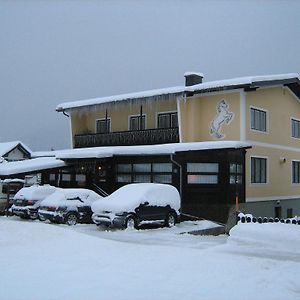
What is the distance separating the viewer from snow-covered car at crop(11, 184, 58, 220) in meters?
21.3

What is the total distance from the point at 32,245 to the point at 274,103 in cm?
1770

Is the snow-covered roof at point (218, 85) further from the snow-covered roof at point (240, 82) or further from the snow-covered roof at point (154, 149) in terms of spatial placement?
the snow-covered roof at point (154, 149)

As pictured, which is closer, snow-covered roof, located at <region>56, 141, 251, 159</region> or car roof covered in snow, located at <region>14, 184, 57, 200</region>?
snow-covered roof, located at <region>56, 141, 251, 159</region>

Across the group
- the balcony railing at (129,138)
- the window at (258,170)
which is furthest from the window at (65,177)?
the window at (258,170)

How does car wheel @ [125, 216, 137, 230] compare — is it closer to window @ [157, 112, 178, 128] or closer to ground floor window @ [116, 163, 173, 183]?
ground floor window @ [116, 163, 173, 183]

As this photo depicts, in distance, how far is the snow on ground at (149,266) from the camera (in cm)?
776

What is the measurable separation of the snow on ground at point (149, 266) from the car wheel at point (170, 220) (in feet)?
12.5

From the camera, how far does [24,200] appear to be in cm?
2164

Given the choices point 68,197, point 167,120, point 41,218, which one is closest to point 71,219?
point 68,197

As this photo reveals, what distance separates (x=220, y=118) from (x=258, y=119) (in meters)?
2.23

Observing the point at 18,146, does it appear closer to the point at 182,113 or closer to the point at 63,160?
the point at 63,160

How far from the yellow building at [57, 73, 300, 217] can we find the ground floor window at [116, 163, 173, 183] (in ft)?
8.11

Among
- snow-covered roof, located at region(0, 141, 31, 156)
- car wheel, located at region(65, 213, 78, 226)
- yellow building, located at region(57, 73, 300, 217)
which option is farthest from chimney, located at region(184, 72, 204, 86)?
snow-covered roof, located at region(0, 141, 31, 156)

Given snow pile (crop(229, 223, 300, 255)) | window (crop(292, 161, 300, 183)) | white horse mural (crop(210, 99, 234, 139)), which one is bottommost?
snow pile (crop(229, 223, 300, 255))
